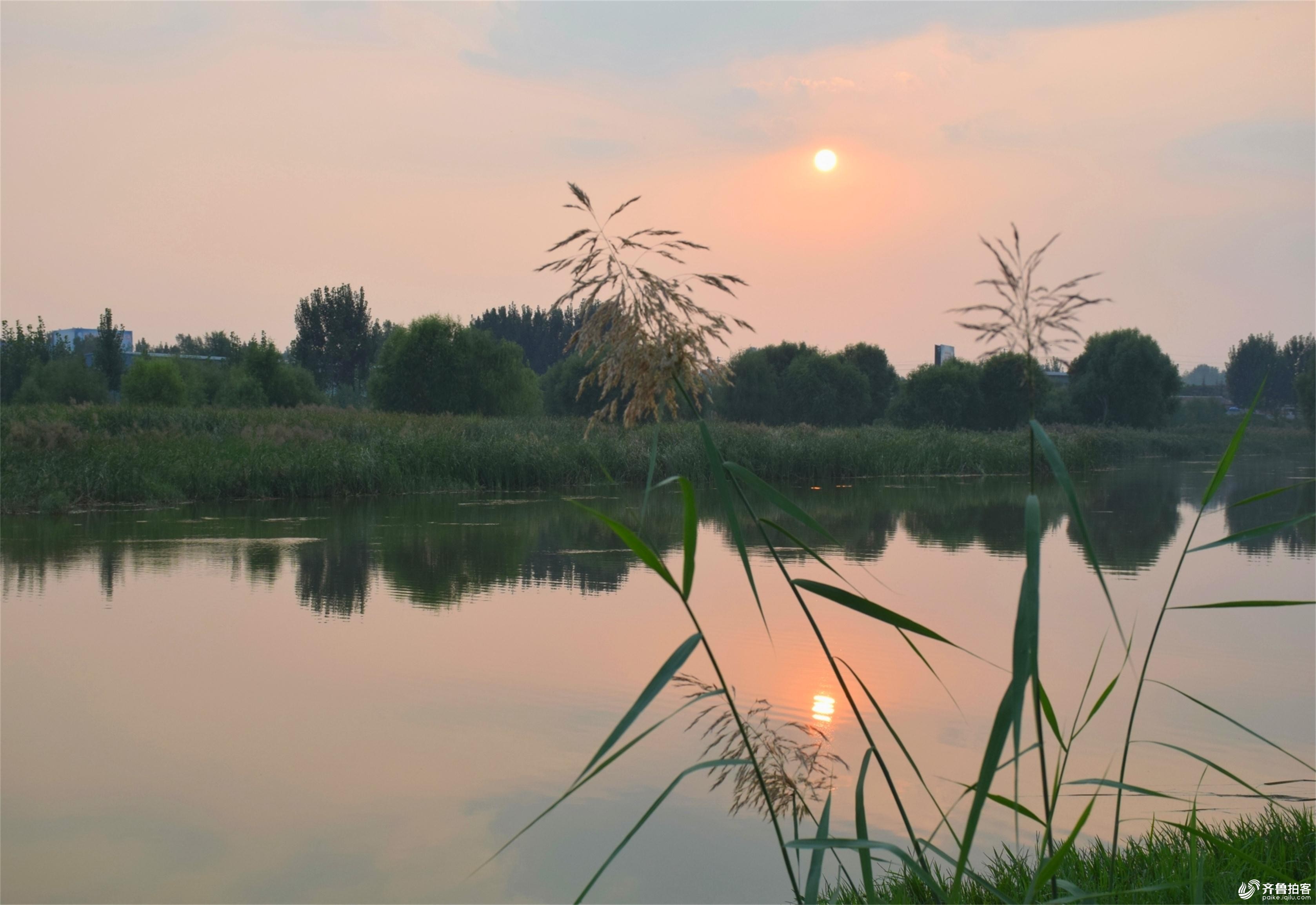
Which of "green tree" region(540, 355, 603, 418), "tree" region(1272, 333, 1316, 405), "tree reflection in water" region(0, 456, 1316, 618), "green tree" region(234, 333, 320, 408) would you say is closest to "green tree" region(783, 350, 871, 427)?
"green tree" region(540, 355, 603, 418)

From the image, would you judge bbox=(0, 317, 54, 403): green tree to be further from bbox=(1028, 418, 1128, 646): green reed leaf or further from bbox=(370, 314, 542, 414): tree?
bbox=(1028, 418, 1128, 646): green reed leaf

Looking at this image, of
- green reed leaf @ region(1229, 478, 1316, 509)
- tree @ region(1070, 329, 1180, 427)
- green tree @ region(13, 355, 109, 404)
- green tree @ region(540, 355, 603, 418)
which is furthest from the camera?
tree @ region(1070, 329, 1180, 427)

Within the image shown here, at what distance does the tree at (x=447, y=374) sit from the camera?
27.5 meters

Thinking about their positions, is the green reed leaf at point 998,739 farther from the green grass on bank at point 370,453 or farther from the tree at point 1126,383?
the tree at point 1126,383

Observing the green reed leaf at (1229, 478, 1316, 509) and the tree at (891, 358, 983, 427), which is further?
the tree at (891, 358, 983, 427)

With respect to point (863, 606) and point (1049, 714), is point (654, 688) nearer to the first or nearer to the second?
point (863, 606)

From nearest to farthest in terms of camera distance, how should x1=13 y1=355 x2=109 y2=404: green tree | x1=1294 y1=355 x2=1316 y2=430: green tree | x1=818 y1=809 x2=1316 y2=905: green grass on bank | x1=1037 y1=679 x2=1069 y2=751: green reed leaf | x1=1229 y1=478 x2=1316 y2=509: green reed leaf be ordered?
x1=1229 y1=478 x2=1316 y2=509: green reed leaf < x1=1037 y1=679 x2=1069 y2=751: green reed leaf < x1=818 y1=809 x2=1316 y2=905: green grass on bank < x1=13 y1=355 x2=109 y2=404: green tree < x1=1294 y1=355 x2=1316 y2=430: green tree

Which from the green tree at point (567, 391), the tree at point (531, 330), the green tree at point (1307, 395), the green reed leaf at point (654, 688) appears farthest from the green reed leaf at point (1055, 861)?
the tree at point (531, 330)

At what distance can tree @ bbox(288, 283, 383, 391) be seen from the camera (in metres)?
43.8

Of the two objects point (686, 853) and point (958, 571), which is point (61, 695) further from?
point (958, 571)

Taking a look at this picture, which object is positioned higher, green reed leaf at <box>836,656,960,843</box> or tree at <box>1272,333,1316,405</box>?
tree at <box>1272,333,1316,405</box>

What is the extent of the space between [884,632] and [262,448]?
414 inches

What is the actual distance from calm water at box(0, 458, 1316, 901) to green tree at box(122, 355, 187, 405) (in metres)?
21.7

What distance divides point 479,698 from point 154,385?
1109 inches
